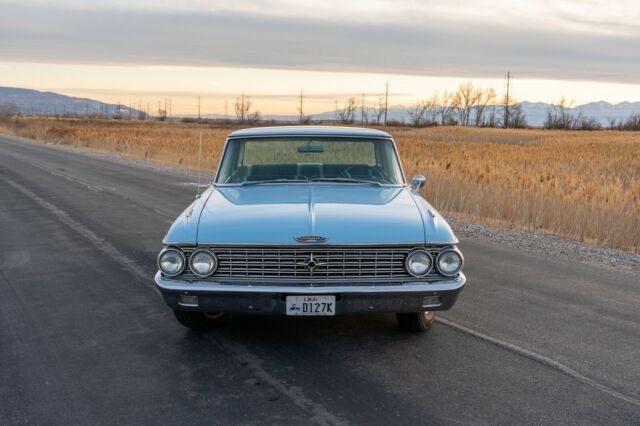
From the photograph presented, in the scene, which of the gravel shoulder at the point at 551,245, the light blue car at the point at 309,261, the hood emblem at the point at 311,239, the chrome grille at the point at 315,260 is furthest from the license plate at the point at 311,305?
the gravel shoulder at the point at 551,245

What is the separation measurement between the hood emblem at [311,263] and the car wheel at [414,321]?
40.2 inches

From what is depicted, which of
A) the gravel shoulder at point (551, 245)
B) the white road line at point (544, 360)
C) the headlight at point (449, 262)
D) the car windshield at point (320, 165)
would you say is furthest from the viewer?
the gravel shoulder at point (551, 245)

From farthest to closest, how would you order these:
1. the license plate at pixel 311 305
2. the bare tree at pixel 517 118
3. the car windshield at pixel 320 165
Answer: the bare tree at pixel 517 118, the car windshield at pixel 320 165, the license plate at pixel 311 305

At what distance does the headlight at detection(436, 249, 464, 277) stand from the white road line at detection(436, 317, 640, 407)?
2.75 feet

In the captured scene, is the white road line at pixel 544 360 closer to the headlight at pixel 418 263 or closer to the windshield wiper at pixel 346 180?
the headlight at pixel 418 263

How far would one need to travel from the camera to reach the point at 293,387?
13.9 feet

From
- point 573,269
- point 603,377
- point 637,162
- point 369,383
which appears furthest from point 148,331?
point 637,162

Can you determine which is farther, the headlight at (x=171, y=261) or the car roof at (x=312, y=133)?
the car roof at (x=312, y=133)

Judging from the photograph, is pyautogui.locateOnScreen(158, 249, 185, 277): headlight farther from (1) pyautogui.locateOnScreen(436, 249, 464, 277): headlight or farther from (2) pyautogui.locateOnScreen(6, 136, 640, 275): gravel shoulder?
(2) pyautogui.locateOnScreen(6, 136, 640, 275): gravel shoulder

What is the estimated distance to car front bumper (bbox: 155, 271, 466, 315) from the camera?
4.50 m

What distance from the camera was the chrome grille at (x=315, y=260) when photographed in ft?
15.0

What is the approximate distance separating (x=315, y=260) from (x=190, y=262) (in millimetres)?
871

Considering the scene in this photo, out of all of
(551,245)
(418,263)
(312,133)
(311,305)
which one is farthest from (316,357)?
(551,245)

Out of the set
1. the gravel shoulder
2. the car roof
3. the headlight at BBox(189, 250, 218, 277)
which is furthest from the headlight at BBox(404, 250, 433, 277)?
the gravel shoulder
